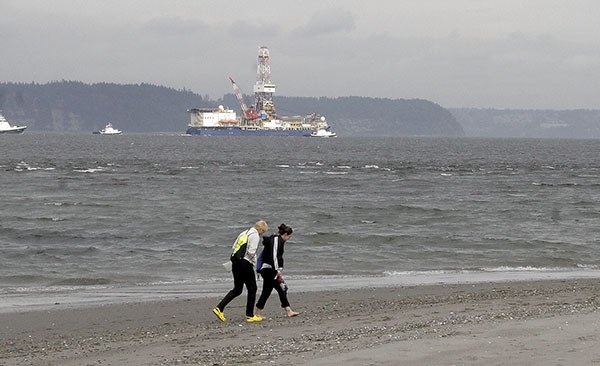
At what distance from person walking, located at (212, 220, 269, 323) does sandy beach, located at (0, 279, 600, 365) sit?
0.28 meters

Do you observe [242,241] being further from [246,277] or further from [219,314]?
[219,314]

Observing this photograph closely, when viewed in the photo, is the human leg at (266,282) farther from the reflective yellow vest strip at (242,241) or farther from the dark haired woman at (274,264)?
the reflective yellow vest strip at (242,241)

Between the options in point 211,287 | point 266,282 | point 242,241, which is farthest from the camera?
point 211,287

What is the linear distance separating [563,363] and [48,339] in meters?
6.96

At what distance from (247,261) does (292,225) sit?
21.2m

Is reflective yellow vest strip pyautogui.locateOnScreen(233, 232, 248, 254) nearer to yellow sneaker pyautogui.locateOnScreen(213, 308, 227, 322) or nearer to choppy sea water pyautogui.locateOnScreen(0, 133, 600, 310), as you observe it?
yellow sneaker pyautogui.locateOnScreen(213, 308, 227, 322)

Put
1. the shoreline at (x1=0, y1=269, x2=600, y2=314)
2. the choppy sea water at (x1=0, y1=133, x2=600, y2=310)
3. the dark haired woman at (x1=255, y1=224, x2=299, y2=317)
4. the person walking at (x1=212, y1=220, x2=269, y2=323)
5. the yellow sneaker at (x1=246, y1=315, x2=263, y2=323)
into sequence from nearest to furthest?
the person walking at (x1=212, y1=220, x2=269, y2=323) → the dark haired woman at (x1=255, y1=224, x2=299, y2=317) → the yellow sneaker at (x1=246, y1=315, x2=263, y2=323) → the shoreline at (x1=0, y1=269, x2=600, y2=314) → the choppy sea water at (x1=0, y1=133, x2=600, y2=310)

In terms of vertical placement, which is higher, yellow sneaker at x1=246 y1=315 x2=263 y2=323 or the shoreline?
yellow sneaker at x1=246 y1=315 x2=263 y2=323

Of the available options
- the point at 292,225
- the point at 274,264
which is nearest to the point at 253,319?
the point at 274,264

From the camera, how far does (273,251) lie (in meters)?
14.6

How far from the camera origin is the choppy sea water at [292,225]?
22344 mm

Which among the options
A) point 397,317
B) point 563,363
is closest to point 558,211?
point 397,317

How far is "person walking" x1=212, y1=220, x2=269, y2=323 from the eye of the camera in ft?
46.9

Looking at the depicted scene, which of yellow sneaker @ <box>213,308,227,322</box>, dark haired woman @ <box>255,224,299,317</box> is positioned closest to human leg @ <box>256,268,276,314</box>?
dark haired woman @ <box>255,224,299,317</box>
